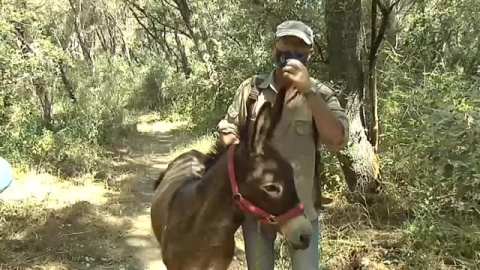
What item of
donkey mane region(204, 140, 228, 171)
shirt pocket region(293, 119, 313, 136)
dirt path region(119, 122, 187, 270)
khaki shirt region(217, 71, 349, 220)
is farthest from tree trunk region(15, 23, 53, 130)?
shirt pocket region(293, 119, 313, 136)

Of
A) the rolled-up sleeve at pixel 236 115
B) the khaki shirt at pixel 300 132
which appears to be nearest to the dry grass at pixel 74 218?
the rolled-up sleeve at pixel 236 115

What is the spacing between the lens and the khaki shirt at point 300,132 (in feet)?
7.95

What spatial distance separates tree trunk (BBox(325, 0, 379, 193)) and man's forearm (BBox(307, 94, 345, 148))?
3.45m

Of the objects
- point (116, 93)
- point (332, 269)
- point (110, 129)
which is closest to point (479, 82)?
point (332, 269)

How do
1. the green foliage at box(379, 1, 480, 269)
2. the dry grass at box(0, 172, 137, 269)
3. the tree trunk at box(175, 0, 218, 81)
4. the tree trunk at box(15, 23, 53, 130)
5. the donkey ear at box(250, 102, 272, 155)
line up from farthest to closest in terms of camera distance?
the tree trunk at box(175, 0, 218, 81) < the tree trunk at box(15, 23, 53, 130) < the dry grass at box(0, 172, 137, 269) < the green foliage at box(379, 1, 480, 269) < the donkey ear at box(250, 102, 272, 155)

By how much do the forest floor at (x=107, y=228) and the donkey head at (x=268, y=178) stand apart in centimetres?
240

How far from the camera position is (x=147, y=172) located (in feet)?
31.1

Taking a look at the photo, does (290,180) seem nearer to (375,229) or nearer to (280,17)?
(375,229)

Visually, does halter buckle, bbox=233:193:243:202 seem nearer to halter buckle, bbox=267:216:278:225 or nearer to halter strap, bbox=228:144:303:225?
halter strap, bbox=228:144:303:225

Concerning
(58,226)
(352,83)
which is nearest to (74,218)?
(58,226)

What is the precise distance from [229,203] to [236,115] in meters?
0.44

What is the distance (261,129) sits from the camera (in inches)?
92.7

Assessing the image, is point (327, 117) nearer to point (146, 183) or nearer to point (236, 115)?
point (236, 115)

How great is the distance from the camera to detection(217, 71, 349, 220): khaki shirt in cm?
242
